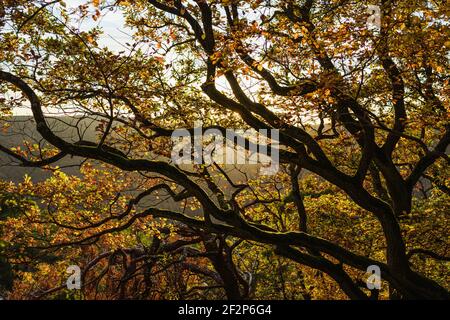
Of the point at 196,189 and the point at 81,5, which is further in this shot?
the point at 81,5

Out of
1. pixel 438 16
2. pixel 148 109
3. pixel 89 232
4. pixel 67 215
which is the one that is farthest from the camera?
pixel 89 232

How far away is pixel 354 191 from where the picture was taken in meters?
9.41

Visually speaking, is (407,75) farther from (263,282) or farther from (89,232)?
(263,282)

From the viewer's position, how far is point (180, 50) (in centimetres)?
1237

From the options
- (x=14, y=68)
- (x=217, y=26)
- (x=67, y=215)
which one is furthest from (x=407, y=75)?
(x=67, y=215)

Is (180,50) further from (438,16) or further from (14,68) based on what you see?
(438,16)

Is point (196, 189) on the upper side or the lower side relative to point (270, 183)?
lower

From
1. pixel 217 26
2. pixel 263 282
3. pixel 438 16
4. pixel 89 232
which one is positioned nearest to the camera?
pixel 438 16

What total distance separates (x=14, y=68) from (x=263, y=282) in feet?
68.8

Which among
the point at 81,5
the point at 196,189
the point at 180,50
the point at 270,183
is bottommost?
the point at 196,189

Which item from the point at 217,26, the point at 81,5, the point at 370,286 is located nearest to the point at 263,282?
the point at 370,286
